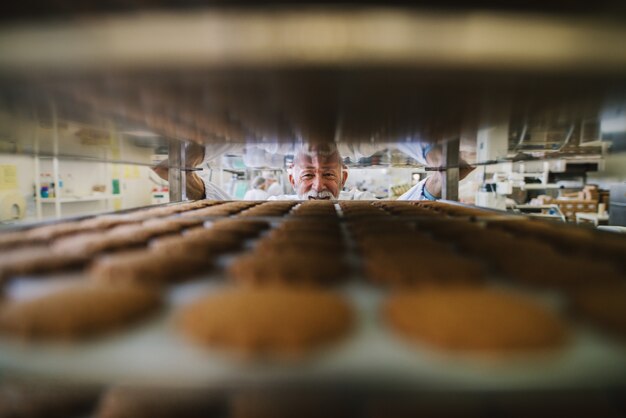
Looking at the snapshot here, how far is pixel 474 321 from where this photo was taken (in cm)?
56

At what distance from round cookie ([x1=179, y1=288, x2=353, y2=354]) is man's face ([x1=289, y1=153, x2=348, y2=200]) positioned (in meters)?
3.04

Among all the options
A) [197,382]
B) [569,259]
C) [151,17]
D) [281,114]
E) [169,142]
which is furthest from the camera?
[169,142]

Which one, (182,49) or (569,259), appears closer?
(182,49)

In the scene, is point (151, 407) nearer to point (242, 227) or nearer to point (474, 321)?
point (474, 321)

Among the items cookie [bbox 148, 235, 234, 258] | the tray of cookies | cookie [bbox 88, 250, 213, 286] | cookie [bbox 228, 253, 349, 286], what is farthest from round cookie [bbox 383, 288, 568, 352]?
cookie [bbox 148, 235, 234, 258]

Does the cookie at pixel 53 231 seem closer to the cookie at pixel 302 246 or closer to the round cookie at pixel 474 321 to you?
the cookie at pixel 302 246

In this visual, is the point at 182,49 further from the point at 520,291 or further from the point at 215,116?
the point at 520,291

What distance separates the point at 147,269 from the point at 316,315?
49 cm

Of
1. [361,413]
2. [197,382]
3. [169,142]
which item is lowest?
[361,413]

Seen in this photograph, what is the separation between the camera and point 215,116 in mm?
1628

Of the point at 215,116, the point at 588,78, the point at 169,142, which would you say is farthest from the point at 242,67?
the point at 169,142

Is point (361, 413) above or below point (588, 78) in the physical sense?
below

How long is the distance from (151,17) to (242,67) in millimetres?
220

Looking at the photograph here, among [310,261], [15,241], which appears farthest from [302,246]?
[15,241]
